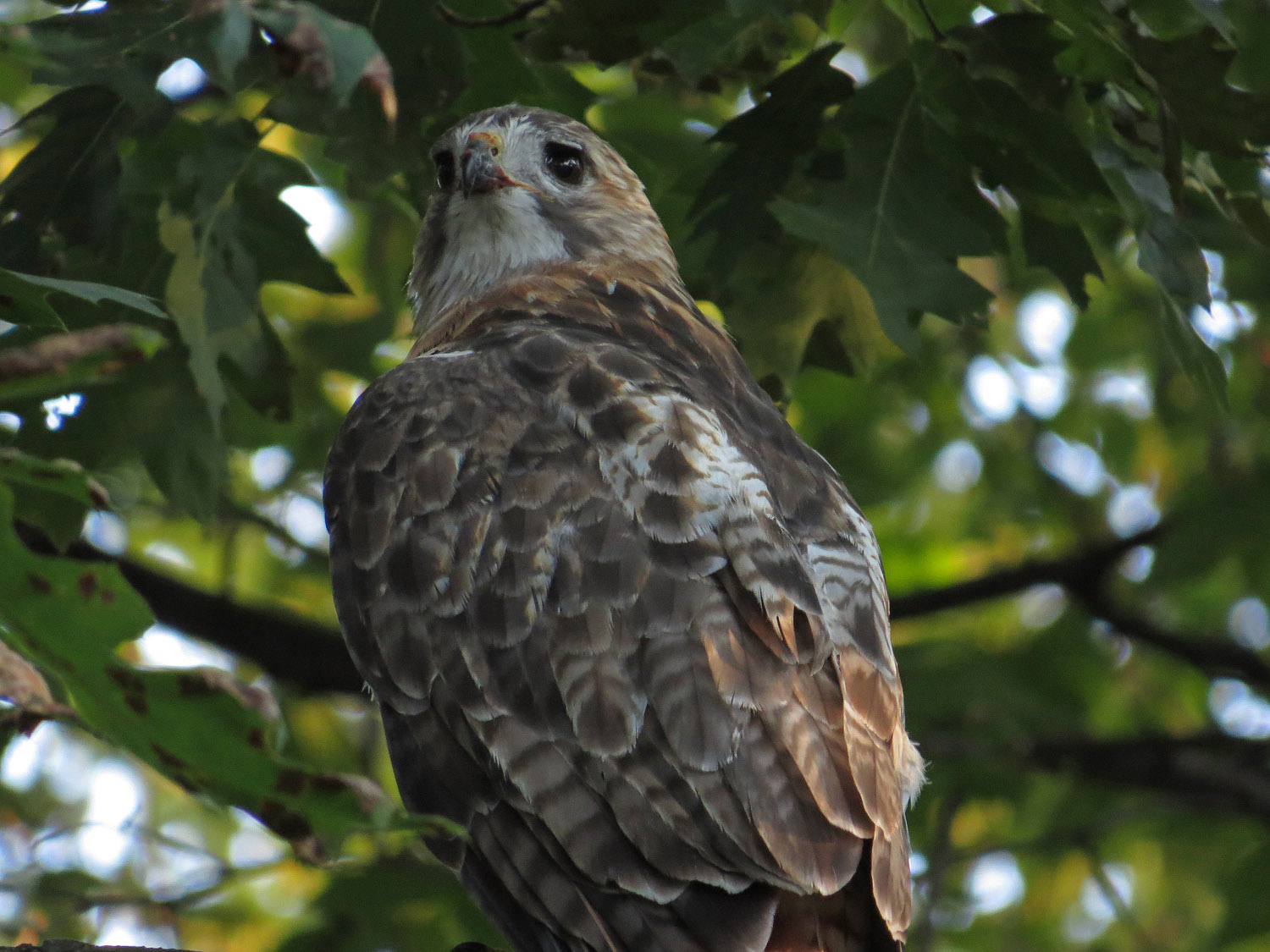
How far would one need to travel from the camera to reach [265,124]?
379cm

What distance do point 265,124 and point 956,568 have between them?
160 inches

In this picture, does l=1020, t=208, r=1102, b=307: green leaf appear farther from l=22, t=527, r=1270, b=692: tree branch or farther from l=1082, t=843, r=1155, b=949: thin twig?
l=1082, t=843, r=1155, b=949: thin twig

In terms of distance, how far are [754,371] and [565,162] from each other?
1184 mm

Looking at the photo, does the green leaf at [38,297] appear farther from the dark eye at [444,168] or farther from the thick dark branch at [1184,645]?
the thick dark branch at [1184,645]

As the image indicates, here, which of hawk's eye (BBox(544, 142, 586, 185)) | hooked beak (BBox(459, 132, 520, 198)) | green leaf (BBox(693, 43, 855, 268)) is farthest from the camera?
hawk's eye (BBox(544, 142, 586, 185))

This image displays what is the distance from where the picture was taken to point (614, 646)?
123 inches

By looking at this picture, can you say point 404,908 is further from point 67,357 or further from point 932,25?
point 932,25

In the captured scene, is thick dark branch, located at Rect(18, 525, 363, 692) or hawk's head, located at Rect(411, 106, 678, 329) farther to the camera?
thick dark branch, located at Rect(18, 525, 363, 692)

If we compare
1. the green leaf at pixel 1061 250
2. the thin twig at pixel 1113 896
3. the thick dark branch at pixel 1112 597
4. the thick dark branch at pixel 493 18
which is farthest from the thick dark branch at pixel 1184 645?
the thick dark branch at pixel 493 18

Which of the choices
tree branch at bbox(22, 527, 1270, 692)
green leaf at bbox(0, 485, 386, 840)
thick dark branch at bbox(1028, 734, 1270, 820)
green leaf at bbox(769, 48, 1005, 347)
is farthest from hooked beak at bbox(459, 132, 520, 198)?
thick dark branch at bbox(1028, 734, 1270, 820)

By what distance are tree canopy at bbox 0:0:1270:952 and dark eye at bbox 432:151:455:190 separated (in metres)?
0.17

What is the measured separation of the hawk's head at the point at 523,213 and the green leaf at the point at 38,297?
2.08m

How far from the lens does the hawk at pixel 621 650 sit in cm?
297

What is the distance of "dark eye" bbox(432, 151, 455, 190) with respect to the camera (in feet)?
14.3
